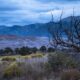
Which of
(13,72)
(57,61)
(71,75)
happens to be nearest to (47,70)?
(57,61)

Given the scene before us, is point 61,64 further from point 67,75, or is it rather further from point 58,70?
point 67,75

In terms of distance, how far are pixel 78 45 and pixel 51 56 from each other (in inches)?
511

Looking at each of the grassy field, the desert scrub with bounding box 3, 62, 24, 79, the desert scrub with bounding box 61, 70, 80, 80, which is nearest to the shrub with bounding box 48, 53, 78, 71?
the grassy field

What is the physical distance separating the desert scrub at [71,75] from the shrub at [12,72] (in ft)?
16.4

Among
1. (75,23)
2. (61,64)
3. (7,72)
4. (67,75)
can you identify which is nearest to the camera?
(75,23)

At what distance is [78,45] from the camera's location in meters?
24.0

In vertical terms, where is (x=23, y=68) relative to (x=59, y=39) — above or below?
below

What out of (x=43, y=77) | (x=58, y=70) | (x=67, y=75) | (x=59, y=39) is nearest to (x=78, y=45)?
(x=59, y=39)

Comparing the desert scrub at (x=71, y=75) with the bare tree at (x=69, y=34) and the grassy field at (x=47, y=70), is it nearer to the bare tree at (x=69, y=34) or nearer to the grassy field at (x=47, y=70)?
the grassy field at (x=47, y=70)

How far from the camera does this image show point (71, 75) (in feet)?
97.1

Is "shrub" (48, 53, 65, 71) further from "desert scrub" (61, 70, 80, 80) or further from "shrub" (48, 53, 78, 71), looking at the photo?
"desert scrub" (61, 70, 80, 80)

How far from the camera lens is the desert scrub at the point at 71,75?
29330 mm

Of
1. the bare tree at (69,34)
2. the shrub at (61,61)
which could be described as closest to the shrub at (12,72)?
the shrub at (61,61)

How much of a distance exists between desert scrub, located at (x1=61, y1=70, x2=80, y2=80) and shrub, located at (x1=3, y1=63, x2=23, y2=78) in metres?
5.00
